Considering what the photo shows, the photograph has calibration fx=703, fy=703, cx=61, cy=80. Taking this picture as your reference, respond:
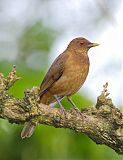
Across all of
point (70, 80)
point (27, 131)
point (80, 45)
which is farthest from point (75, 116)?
point (80, 45)

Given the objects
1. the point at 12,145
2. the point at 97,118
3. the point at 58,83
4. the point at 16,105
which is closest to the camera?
the point at 16,105

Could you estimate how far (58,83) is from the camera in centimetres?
660

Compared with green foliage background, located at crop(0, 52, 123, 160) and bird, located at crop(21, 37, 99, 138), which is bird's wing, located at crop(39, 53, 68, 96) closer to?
bird, located at crop(21, 37, 99, 138)

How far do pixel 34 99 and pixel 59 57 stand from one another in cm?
185

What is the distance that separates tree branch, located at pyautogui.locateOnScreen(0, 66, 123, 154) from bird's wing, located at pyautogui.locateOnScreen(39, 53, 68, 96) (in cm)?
100

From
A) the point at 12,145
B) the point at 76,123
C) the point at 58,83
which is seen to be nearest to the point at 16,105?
the point at 76,123

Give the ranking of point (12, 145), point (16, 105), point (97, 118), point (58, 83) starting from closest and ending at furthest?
point (16, 105)
point (97, 118)
point (12, 145)
point (58, 83)

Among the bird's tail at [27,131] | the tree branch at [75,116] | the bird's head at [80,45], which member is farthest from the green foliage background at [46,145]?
the bird's head at [80,45]

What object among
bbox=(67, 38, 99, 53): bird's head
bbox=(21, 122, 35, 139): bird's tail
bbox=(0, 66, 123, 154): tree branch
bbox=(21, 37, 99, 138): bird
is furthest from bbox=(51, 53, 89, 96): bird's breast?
bbox=(0, 66, 123, 154): tree branch

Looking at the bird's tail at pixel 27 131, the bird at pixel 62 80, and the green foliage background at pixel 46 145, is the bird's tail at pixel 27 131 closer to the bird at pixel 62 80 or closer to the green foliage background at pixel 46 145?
the green foliage background at pixel 46 145

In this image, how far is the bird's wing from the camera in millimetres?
6477

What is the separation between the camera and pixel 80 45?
7.24 meters

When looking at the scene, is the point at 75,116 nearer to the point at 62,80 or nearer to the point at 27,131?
the point at 27,131

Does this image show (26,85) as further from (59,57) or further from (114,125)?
(114,125)
